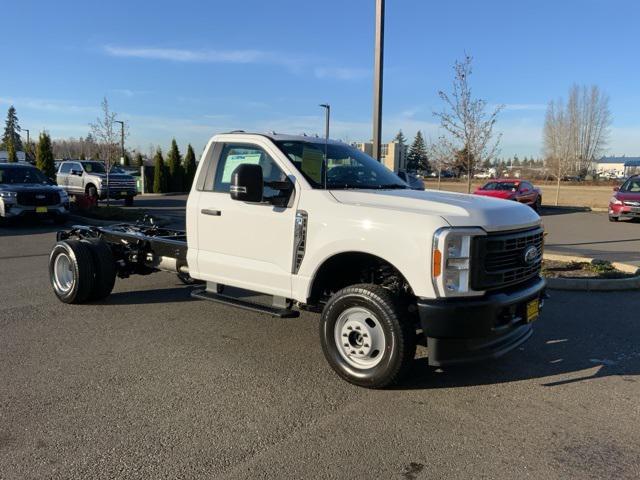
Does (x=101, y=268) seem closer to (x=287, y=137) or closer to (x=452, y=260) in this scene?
(x=287, y=137)

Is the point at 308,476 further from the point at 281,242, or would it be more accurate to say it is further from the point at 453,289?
the point at 281,242

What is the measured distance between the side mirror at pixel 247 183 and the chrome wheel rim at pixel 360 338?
131 cm

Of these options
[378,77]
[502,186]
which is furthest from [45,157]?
[378,77]

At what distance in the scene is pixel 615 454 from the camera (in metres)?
3.47

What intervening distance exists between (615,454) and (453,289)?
1464mm

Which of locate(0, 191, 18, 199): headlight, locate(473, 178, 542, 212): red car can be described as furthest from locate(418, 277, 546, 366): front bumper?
locate(473, 178, 542, 212): red car

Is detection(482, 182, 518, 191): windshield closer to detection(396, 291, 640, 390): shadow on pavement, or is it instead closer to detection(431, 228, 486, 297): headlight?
detection(396, 291, 640, 390): shadow on pavement

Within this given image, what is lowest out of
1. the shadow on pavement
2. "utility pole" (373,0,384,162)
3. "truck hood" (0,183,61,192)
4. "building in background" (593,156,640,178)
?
the shadow on pavement

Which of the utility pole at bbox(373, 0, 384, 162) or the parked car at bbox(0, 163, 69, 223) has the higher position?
the utility pole at bbox(373, 0, 384, 162)

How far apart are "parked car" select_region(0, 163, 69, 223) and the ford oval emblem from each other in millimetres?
14714

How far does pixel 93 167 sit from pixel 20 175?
8944 mm

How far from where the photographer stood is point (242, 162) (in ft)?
18.1

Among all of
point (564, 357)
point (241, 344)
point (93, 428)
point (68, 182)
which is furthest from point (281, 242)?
point (68, 182)

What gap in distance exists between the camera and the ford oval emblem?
453cm
